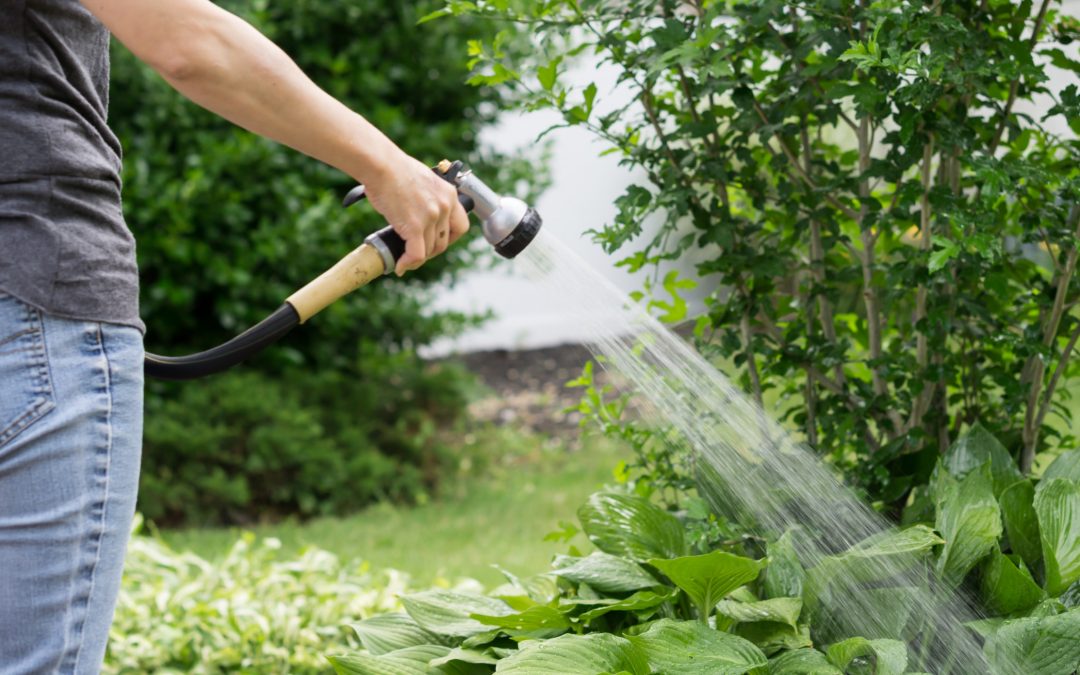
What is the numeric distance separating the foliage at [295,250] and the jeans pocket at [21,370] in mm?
3320

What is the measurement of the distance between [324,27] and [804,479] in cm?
357

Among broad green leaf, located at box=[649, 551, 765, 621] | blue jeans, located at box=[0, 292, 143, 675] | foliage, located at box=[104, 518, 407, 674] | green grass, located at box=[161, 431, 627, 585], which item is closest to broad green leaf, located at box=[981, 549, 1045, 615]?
broad green leaf, located at box=[649, 551, 765, 621]

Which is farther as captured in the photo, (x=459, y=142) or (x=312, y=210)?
(x=459, y=142)

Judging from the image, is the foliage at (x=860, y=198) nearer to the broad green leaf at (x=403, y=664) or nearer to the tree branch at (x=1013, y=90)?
the tree branch at (x=1013, y=90)

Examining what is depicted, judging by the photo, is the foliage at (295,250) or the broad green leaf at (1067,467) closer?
the broad green leaf at (1067,467)

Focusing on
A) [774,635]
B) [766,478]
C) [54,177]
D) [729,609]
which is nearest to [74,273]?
[54,177]

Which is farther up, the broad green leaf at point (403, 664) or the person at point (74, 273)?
the person at point (74, 273)

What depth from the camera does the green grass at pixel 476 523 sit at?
14.4 feet

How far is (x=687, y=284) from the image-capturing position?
2.45 metres

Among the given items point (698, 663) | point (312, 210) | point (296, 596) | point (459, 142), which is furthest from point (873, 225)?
point (459, 142)

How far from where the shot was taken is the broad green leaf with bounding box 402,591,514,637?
206cm

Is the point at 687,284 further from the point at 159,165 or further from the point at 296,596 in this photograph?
the point at 159,165

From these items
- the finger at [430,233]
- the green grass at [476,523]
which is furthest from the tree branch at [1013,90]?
the green grass at [476,523]

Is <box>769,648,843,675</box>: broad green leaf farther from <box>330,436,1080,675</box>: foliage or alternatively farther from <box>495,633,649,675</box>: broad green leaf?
<box>495,633,649,675</box>: broad green leaf
